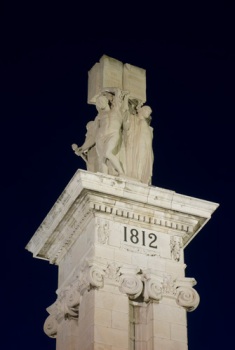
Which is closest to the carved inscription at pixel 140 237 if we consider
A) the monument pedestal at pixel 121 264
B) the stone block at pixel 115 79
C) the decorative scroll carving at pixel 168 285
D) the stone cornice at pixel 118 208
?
the monument pedestal at pixel 121 264

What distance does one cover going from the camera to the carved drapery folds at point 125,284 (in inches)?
905

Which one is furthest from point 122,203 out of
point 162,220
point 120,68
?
point 120,68

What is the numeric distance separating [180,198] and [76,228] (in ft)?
8.78

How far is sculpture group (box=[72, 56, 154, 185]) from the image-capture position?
82.8 feet

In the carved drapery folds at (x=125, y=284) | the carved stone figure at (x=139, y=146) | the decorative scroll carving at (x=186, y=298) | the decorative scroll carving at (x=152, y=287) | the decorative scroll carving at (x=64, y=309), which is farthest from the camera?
the carved stone figure at (x=139, y=146)

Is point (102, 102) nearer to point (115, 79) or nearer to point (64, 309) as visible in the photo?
point (115, 79)

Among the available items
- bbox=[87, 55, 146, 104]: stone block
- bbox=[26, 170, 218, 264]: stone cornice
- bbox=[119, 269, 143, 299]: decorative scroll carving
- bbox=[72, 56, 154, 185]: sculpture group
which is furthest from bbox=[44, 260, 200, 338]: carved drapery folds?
bbox=[87, 55, 146, 104]: stone block

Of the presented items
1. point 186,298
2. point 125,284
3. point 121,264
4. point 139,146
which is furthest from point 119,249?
point 139,146

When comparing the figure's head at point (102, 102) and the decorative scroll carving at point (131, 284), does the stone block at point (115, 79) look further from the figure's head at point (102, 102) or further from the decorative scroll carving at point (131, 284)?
the decorative scroll carving at point (131, 284)

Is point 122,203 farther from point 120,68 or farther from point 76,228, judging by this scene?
point 120,68

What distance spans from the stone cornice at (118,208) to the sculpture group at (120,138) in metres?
1.11

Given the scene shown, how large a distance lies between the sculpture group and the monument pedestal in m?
1.28

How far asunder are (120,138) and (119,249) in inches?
132

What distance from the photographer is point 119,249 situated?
2361 cm
